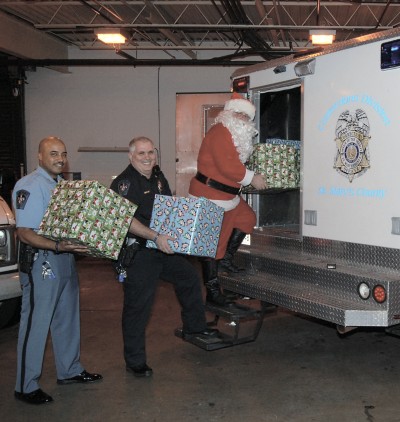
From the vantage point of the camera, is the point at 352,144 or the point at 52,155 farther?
the point at 352,144

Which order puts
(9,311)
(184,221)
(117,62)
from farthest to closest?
(117,62) → (9,311) → (184,221)

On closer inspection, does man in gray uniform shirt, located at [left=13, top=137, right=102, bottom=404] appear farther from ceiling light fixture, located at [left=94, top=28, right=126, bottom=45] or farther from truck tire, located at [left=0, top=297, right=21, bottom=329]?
ceiling light fixture, located at [left=94, top=28, right=126, bottom=45]

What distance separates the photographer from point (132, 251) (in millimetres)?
4844

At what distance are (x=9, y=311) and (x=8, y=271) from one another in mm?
557

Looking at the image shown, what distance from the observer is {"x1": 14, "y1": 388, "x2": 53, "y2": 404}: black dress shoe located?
4.52 metres

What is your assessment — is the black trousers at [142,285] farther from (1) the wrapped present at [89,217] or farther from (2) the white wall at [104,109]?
(2) the white wall at [104,109]

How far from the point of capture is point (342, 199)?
505 cm

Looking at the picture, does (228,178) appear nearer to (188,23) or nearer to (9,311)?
(9,311)

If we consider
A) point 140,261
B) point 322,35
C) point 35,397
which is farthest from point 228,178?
point 322,35

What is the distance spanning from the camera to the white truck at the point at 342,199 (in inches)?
179

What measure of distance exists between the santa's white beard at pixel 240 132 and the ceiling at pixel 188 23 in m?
4.38

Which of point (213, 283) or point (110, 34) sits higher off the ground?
point (110, 34)

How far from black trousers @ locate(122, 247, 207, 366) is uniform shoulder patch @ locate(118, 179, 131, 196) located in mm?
505

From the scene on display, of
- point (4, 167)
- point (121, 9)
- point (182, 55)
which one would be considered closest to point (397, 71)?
point (121, 9)
